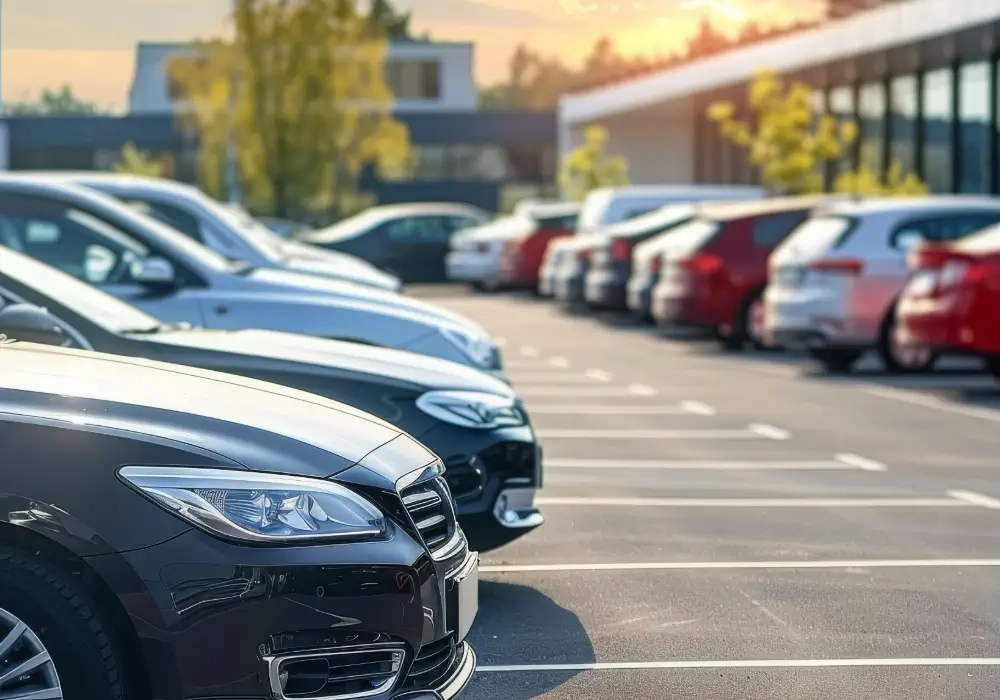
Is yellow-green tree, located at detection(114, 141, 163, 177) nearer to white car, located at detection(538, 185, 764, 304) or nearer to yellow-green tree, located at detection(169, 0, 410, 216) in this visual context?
yellow-green tree, located at detection(169, 0, 410, 216)

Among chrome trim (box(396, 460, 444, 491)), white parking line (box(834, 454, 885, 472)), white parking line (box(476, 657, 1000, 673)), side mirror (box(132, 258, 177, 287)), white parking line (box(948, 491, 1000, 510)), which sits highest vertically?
side mirror (box(132, 258, 177, 287))

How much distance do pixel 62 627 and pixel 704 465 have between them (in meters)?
7.08

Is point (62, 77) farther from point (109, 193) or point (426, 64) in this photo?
point (426, 64)

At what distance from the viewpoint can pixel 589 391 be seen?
15.6 m

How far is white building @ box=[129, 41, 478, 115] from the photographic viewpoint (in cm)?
8138

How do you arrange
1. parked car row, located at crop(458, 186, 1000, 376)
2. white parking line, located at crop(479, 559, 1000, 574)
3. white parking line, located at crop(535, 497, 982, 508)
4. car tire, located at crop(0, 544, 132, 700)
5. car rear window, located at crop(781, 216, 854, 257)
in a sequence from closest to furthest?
car tire, located at crop(0, 544, 132, 700)
white parking line, located at crop(479, 559, 1000, 574)
white parking line, located at crop(535, 497, 982, 508)
parked car row, located at crop(458, 186, 1000, 376)
car rear window, located at crop(781, 216, 854, 257)

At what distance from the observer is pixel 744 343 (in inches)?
828

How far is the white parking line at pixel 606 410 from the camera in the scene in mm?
13727

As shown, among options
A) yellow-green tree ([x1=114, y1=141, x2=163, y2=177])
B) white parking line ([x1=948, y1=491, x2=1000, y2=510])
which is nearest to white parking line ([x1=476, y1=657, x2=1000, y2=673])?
white parking line ([x1=948, y1=491, x2=1000, y2=510])

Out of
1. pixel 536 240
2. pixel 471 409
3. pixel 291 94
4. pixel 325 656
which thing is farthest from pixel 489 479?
pixel 291 94

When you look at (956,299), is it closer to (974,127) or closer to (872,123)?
(974,127)

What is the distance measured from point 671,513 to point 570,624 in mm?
2558

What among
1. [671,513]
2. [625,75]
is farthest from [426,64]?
[671,513]

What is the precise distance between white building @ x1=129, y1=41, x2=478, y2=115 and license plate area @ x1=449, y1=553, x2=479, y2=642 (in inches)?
3036
